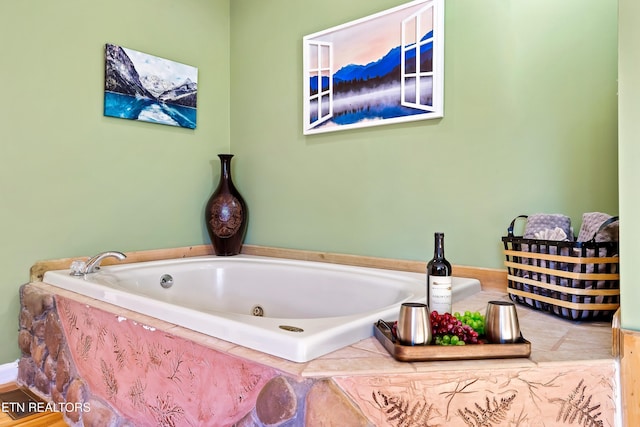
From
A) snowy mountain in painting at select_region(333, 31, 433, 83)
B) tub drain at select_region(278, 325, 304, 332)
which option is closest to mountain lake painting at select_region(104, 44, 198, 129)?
snowy mountain in painting at select_region(333, 31, 433, 83)

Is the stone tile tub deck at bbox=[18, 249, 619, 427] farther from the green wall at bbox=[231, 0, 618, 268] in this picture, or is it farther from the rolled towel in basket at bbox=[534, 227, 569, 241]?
the green wall at bbox=[231, 0, 618, 268]

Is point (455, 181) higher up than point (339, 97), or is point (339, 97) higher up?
point (339, 97)

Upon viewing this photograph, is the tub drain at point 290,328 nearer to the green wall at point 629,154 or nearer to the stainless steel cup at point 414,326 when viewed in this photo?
the stainless steel cup at point 414,326

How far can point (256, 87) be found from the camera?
105 inches

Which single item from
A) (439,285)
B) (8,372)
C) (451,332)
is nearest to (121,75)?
(8,372)

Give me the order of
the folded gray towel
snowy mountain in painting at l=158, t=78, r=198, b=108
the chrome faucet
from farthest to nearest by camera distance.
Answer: snowy mountain in painting at l=158, t=78, r=198, b=108
the chrome faucet
the folded gray towel

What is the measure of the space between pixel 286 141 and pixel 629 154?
1840 mm

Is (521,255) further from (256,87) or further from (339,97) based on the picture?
(256,87)

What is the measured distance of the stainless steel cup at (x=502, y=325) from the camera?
0.96 m

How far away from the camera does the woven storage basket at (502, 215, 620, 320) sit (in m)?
1.22

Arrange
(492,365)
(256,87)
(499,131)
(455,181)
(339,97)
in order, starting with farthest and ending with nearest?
(256,87), (339,97), (455,181), (499,131), (492,365)

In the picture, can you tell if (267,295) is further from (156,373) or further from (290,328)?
(290,328)

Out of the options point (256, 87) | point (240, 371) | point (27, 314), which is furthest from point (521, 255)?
point (27, 314)

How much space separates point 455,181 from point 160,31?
192 cm
